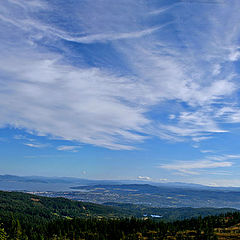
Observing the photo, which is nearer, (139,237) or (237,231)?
(237,231)

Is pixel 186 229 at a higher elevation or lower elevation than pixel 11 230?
higher

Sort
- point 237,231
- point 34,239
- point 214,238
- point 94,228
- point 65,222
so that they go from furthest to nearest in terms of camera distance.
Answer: point 65,222
point 94,228
point 34,239
point 237,231
point 214,238

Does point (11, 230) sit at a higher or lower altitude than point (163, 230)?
lower

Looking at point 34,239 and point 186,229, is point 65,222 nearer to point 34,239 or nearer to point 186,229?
point 34,239

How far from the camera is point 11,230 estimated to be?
162 meters

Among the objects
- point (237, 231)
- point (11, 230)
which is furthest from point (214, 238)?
point (11, 230)

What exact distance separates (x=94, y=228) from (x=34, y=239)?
3235 centimetres

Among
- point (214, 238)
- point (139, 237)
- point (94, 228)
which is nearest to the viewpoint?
point (214, 238)

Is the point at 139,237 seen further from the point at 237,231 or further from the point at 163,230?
the point at 237,231

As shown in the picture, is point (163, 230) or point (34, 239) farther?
point (34, 239)

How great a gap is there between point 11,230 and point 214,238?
131 metres

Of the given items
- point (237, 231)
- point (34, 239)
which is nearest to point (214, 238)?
point (237, 231)

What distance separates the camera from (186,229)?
117312mm

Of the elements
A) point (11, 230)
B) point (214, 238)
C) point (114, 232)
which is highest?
point (214, 238)
